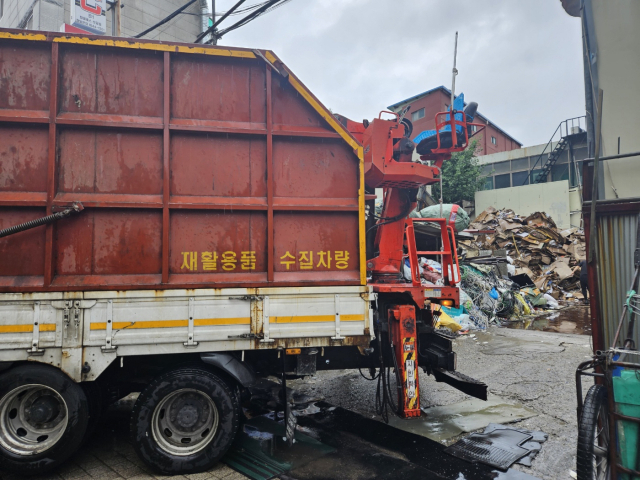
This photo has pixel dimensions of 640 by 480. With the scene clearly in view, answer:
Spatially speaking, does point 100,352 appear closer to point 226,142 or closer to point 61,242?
point 61,242

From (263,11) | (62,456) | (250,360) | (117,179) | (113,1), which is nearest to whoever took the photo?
(62,456)

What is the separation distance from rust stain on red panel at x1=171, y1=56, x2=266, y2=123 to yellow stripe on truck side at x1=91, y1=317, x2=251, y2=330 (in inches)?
71.1

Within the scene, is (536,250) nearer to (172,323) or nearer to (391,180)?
(391,180)

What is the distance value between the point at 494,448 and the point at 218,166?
11.9 ft

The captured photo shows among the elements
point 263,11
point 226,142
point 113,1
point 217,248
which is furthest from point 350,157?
point 113,1

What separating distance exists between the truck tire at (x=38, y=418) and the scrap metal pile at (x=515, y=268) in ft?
24.8

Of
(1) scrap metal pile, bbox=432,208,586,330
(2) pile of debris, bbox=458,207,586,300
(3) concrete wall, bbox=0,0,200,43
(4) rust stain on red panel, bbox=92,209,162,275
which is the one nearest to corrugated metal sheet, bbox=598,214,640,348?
(4) rust stain on red panel, bbox=92,209,162,275

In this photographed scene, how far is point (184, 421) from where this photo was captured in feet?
11.5

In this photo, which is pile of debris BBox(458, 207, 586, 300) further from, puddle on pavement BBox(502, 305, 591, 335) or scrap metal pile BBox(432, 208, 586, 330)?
puddle on pavement BBox(502, 305, 591, 335)

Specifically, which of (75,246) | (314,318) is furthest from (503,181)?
(75,246)

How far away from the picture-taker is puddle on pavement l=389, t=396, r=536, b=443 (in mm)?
4215

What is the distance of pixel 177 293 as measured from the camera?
3.45 m

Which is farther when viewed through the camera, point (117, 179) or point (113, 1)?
point (113, 1)

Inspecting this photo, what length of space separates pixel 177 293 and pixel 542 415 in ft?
13.5
